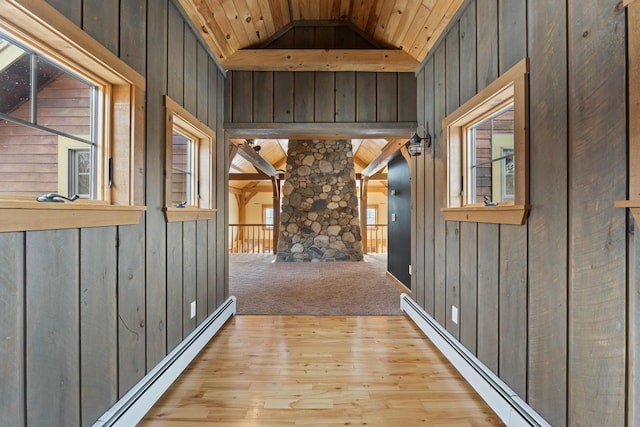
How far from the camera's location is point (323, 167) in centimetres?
665

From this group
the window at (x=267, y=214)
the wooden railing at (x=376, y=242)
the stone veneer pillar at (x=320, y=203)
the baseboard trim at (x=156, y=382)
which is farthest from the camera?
the window at (x=267, y=214)

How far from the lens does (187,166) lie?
95.2 inches

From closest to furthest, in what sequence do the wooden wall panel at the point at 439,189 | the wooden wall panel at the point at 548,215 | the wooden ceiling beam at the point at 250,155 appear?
the wooden wall panel at the point at 548,215
the wooden wall panel at the point at 439,189
the wooden ceiling beam at the point at 250,155

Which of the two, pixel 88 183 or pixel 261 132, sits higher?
pixel 261 132

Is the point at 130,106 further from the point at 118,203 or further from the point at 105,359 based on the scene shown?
the point at 105,359

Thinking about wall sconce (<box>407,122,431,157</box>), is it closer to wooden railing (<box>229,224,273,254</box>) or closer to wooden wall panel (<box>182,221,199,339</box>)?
wooden wall panel (<box>182,221,199,339</box>)

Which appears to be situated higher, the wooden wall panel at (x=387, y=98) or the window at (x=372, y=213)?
the wooden wall panel at (x=387, y=98)

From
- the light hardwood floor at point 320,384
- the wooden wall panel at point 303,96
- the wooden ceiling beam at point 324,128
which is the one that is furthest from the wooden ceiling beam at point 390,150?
the light hardwood floor at point 320,384

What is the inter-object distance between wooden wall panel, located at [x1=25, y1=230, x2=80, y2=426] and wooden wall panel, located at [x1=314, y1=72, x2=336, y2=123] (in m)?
2.22

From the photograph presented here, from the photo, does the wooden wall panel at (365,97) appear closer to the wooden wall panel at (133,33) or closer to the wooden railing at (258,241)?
the wooden wall panel at (133,33)

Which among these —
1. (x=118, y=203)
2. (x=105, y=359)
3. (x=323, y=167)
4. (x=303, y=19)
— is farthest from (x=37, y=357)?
(x=323, y=167)

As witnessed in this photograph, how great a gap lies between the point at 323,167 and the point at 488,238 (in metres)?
5.18

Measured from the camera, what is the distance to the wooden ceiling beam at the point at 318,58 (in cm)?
269

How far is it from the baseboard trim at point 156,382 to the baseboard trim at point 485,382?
1.79m
